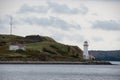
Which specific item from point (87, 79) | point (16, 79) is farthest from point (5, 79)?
point (87, 79)

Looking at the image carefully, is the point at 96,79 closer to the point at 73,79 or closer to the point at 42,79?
the point at 73,79

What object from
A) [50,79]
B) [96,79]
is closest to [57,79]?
[50,79]

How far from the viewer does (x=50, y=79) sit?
4513 inches

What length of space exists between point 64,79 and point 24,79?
9485 millimetres

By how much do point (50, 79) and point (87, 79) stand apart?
8576mm

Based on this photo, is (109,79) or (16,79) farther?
(109,79)

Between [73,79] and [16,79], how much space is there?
13156 millimetres

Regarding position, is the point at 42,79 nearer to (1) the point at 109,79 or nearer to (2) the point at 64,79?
(2) the point at 64,79

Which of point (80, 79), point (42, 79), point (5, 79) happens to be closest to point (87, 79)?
point (80, 79)

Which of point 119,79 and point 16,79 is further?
point 119,79

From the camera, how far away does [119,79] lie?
388 ft

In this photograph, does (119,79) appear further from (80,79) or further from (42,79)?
(42,79)

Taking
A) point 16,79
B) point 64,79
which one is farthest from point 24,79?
point 64,79

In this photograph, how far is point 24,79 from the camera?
111188 millimetres
